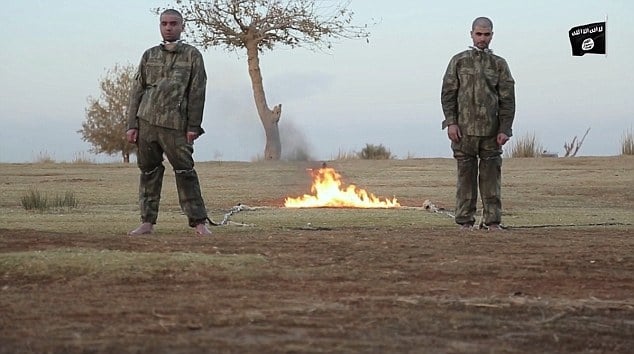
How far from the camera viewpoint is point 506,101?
1183cm

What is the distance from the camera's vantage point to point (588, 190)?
2350 centimetres

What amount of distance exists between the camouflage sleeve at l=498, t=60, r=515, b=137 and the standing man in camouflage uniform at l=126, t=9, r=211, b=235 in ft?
10.2

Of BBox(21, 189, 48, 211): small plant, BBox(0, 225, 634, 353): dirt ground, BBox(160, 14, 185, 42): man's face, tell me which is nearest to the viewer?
BBox(0, 225, 634, 353): dirt ground

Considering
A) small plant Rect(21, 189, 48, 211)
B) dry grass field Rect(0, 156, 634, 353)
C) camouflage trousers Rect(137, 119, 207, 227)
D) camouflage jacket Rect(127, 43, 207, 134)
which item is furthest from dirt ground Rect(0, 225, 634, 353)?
small plant Rect(21, 189, 48, 211)

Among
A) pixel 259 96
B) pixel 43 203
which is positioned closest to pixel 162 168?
pixel 43 203

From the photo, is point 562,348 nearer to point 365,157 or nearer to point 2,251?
point 2,251

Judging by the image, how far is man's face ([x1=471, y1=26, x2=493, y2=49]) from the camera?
1182 cm

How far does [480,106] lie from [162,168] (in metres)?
3.24

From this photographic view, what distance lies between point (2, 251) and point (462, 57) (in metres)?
5.36

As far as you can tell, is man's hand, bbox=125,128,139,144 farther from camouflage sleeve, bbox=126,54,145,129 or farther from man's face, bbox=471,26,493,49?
man's face, bbox=471,26,493,49

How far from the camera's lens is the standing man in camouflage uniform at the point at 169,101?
10.6 m

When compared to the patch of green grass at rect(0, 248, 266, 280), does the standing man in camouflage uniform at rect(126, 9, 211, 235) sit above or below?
above

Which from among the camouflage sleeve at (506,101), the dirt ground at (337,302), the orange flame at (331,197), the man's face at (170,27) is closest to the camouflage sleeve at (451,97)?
the camouflage sleeve at (506,101)

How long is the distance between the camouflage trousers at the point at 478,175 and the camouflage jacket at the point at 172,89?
2.86 meters
